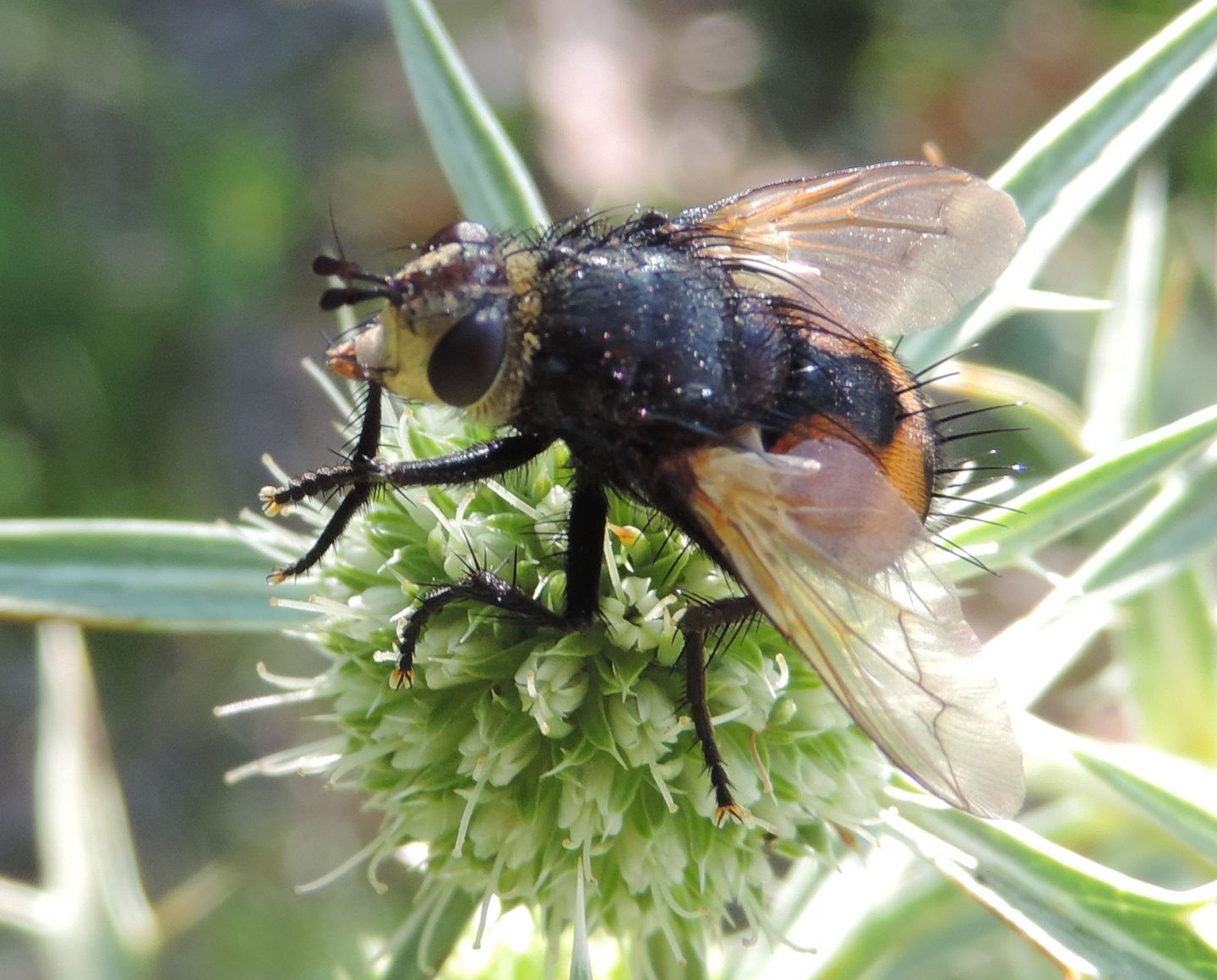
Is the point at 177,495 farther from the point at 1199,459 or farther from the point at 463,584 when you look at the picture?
the point at 1199,459

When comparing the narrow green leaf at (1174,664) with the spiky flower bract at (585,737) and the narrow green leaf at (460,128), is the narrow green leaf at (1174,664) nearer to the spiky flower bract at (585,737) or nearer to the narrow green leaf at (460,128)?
the spiky flower bract at (585,737)

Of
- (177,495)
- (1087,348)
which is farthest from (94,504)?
(1087,348)

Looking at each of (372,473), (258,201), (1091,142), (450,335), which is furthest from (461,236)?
(258,201)

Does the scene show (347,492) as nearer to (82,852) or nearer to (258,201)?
(82,852)

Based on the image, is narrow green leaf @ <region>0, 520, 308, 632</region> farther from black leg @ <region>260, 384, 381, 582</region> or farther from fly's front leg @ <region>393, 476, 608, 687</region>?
fly's front leg @ <region>393, 476, 608, 687</region>

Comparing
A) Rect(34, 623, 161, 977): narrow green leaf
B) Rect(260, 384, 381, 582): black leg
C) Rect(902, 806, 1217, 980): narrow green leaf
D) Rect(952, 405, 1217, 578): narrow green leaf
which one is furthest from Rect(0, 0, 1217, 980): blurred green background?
Rect(952, 405, 1217, 578): narrow green leaf

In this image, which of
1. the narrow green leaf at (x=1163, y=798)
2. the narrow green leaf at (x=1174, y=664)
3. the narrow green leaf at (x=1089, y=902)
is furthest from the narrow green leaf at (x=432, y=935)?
the narrow green leaf at (x=1174, y=664)
